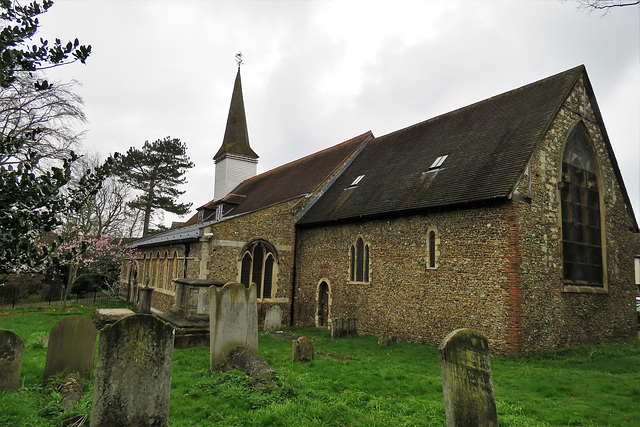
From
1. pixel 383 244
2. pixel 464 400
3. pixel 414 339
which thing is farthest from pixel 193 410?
pixel 383 244

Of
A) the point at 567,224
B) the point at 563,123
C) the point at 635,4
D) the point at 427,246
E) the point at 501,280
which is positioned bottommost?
the point at 501,280

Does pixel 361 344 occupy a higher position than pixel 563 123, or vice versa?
pixel 563 123

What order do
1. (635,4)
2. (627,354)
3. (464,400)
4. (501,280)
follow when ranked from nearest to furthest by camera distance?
(464,400) → (635,4) → (501,280) → (627,354)

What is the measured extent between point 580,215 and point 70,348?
14.1 meters

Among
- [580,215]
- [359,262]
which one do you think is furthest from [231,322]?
[580,215]

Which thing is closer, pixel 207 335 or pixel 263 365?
pixel 263 365

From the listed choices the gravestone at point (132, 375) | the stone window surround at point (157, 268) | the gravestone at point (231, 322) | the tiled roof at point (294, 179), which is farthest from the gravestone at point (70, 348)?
the tiled roof at point (294, 179)

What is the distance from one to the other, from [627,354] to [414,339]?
19.0ft

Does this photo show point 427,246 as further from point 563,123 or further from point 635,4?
point 635,4

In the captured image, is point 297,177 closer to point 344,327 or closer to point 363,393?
point 344,327

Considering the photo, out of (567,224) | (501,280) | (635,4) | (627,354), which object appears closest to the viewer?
(635,4)

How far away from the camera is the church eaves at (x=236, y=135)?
99.6 feet

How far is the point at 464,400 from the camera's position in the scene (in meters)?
4.67

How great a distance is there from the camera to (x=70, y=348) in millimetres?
6973
